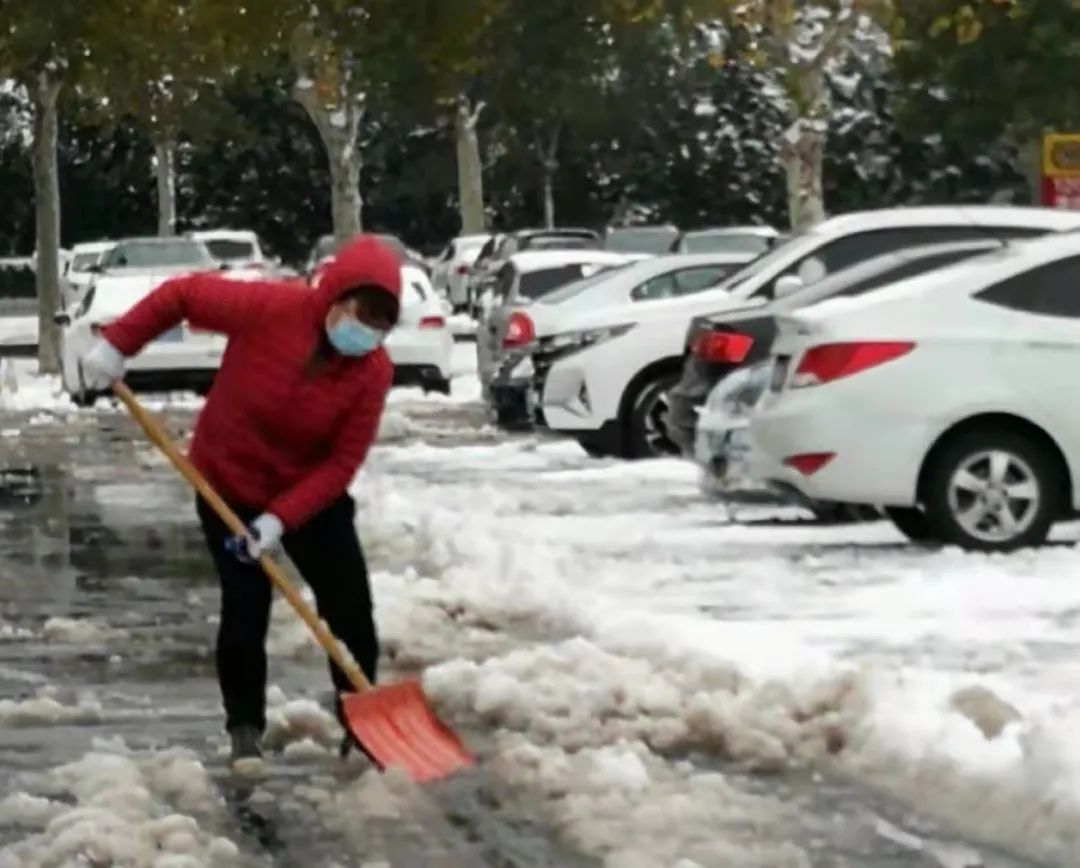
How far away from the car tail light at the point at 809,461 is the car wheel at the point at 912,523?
87 cm

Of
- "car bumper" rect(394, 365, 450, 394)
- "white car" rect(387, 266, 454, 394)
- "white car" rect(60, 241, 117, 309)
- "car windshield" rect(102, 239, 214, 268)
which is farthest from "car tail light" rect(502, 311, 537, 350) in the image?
"white car" rect(60, 241, 117, 309)

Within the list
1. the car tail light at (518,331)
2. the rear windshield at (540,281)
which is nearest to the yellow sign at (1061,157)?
the rear windshield at (540,281)

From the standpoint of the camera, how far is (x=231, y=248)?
55.3 meters

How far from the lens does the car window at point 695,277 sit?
22.4 meters

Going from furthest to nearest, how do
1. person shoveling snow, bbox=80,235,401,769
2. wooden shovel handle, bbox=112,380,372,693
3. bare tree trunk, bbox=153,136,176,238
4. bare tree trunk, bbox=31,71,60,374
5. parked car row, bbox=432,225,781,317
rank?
bare tree trunk, bbox=153,136,176,238 → parked car row, bbox=432,225,781,317 → bare tree trunk, bbox=31,71,60,374 → wooden shovel handle, bbox=112,380,372,693 → person shoveling snow, bbox=80,235,401,769

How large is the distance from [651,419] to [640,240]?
2904 cm

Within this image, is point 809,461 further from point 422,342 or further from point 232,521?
point 422,342

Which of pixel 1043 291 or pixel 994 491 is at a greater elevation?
pixel 1043 291

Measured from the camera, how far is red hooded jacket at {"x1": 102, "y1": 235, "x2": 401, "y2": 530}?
29.6ft

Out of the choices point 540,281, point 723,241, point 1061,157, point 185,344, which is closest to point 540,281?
point 540,281

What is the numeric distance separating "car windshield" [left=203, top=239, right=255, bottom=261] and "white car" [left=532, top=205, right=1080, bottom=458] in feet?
108

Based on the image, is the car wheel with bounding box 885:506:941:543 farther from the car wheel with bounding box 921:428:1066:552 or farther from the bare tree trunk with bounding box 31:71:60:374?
the bare tree trunk with bounding box 31:71:60:374

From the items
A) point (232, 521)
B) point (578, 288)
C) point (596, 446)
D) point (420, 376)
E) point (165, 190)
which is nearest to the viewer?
point (232, 521)

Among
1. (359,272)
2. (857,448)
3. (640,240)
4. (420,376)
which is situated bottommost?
(420,376)
